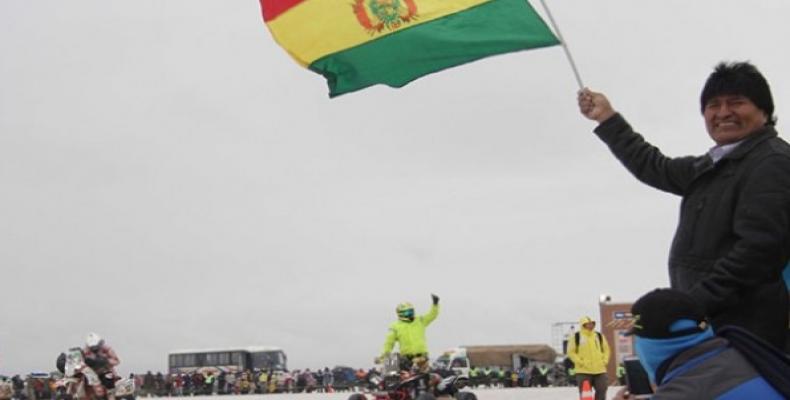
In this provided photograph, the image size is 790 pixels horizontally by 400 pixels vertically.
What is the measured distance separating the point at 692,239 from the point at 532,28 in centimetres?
159

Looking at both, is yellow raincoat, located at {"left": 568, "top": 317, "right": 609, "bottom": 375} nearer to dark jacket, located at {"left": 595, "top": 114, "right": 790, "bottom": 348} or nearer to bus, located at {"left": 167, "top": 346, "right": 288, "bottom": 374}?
dark jacket, located at {"left": 595, "top": 114, "right": 790, "bottom": 348}

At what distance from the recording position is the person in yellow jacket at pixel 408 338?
59.3 feet

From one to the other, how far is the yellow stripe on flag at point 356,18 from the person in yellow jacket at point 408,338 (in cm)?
1180

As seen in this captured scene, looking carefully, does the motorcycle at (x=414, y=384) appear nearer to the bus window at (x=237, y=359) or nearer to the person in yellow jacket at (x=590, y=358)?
the person in yellow jacket at (x=590, y=358)

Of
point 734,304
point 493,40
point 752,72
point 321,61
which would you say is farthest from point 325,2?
point 734,304

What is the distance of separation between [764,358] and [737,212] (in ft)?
3.42

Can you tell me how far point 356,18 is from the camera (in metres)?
6.43

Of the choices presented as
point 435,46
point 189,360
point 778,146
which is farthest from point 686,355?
point 189,360

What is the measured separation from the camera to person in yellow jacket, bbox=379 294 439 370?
18062mm

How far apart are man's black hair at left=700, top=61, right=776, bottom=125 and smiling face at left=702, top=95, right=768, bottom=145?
0.06ft

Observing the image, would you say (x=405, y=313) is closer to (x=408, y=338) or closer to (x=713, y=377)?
(x=408, y=338)

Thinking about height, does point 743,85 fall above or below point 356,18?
below

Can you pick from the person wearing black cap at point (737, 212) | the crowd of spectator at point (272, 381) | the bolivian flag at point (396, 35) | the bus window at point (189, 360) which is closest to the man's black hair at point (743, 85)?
the person wearing black cap at point (737, 212)

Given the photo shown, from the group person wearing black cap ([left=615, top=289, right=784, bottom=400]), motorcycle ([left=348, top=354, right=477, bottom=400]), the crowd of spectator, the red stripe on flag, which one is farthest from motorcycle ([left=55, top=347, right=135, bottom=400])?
the crowd of spectator
